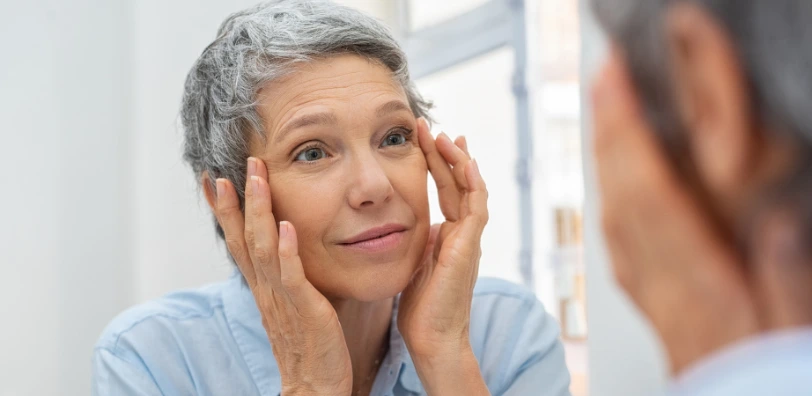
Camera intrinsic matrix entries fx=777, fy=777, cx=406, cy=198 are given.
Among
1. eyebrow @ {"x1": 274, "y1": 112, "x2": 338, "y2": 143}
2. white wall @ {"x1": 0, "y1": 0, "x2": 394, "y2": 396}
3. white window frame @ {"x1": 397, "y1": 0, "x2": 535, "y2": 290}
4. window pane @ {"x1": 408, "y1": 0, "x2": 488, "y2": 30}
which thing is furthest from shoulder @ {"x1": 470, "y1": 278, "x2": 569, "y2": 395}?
window pane @ {"x1": 408, "y1": 0, "x2": 488, "y2": 30}

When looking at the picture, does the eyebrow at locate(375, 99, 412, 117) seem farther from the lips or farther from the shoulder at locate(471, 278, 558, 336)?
the shoulder at locate(471, 278, 558, 336)

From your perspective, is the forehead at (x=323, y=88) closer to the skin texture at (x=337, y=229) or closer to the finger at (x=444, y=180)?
the skin texture at (x=337, y=229)

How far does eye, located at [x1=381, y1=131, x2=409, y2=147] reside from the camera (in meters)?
1.46

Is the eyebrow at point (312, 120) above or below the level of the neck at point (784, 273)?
above

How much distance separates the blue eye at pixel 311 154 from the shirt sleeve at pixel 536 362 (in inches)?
21.5

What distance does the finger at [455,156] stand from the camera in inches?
59.6

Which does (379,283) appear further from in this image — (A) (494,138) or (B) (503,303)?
(A) (494,138)

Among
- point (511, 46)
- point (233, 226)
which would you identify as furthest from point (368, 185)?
point (511, 46)

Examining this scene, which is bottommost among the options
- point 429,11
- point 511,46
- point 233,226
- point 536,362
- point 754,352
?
point 536,362

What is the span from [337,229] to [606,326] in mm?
507

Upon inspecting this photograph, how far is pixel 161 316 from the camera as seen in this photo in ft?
5.10

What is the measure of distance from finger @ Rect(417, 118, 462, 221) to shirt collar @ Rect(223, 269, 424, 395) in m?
0.29

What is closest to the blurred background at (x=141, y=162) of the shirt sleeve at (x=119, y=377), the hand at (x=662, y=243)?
the shirt sleeve at (x=119, y=377)

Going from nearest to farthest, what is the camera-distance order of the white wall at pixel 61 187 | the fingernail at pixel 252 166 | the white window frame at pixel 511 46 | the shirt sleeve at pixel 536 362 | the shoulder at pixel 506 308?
the fingernail at pixel 252 166, the shirt sleeve at pixel 536 362, the shoulder at pixel 506 308, the white wall at pixel 61 187, the white window frame at pixel 511 46
